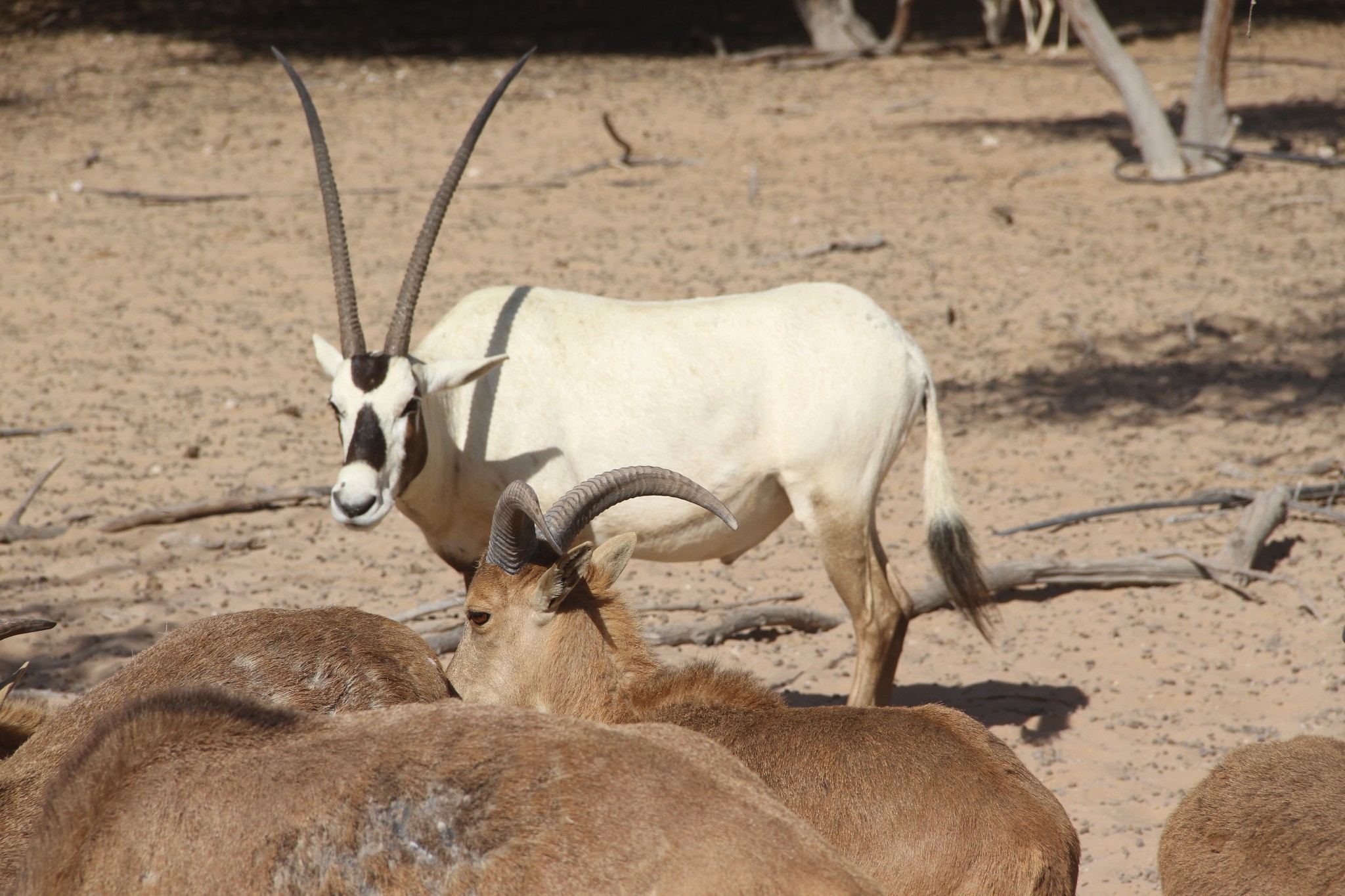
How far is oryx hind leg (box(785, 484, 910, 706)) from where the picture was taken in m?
5.44

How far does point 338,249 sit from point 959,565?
3107mm

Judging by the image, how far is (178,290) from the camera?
11.5m

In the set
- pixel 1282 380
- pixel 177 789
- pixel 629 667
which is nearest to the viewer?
pixel 177 789

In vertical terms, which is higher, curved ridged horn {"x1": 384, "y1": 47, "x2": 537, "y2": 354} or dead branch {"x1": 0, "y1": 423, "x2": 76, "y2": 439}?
curved ridged horn {"x1": 384, "y1": 47, "x2": 537, "y2": 354}

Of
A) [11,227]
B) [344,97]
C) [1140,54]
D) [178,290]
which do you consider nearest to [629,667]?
[178,290]

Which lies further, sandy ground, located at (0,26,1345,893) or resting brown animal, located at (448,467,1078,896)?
sandy ground, located at (0,26,1345,893)

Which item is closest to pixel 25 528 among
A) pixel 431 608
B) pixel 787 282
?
pixel 431 608

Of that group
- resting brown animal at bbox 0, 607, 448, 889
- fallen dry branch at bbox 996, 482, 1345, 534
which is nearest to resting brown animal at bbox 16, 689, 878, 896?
resting brown animal at bbox 0, 607, 448, 889

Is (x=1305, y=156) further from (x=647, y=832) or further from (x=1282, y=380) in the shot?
(x=647, y=832)

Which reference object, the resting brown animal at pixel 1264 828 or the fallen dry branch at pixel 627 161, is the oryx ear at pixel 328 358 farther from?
the fallen dry branch at pixel 627 161

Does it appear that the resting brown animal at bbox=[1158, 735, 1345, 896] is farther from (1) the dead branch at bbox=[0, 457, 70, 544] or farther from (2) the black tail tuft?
(1) the dead branch at bbox=[0, 457, 70, 544]

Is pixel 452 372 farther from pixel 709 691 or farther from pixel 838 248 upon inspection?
pixel 838 248

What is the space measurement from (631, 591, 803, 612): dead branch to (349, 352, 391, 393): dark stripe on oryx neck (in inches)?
77.9

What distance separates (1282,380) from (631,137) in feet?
32.6
